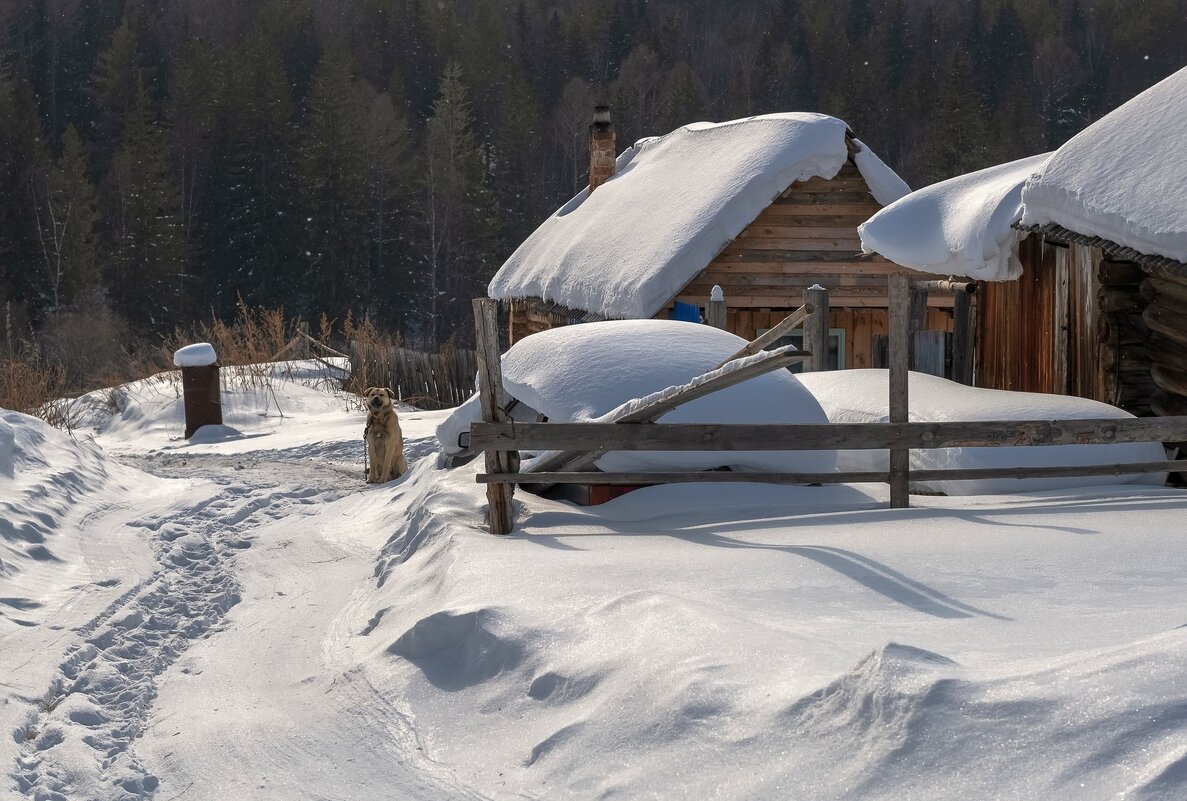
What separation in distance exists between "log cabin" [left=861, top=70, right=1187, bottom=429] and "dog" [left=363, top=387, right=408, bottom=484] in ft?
16.3

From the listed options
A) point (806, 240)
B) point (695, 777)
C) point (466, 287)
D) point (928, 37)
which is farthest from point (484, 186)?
point (695, 777)

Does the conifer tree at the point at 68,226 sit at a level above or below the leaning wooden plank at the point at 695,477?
above

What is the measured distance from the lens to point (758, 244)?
15922 millimetres

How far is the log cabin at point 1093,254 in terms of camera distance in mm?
7809

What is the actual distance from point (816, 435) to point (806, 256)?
9679 millimetres

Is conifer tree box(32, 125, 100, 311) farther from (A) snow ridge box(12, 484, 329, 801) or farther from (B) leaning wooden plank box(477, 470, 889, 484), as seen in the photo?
(B) leaning wooden plank box(477, 470, 889, 484)

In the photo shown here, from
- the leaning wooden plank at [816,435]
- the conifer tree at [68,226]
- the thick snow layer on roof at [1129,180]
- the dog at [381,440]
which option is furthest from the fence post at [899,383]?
the conifer tree at [68,226]

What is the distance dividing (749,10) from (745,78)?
43.1ft

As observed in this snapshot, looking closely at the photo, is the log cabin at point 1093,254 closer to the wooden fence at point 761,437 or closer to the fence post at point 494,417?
the wooden fence at point 761,437

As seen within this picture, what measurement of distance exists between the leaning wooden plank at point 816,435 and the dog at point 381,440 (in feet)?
15.2

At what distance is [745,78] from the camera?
60.7 m

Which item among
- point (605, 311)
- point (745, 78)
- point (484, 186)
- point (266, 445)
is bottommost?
point (266, 445)

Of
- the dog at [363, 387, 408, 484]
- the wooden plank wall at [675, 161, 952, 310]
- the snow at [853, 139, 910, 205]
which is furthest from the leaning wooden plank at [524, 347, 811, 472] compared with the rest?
the snow at [853, 139, 910, 205]

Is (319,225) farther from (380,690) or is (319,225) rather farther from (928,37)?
(380,690)
